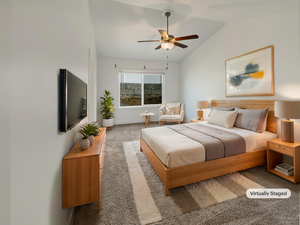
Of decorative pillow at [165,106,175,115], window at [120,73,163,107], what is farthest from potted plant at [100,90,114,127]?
decorative pillow at [165,106,175,115]

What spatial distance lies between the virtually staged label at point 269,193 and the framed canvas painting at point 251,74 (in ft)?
5.73

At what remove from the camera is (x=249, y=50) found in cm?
290

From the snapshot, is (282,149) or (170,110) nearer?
(282,149)

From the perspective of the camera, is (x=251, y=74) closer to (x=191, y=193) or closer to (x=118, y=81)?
(x=191, y=193)

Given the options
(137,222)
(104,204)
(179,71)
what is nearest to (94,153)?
(104,204)

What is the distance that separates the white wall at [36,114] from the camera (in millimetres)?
604

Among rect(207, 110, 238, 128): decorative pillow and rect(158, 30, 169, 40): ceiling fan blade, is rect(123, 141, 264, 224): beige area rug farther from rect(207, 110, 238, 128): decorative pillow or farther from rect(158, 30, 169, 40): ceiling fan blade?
rect(158, 30, 169, 40): ceiling fan blade

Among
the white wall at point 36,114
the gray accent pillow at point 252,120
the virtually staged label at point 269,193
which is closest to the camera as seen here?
the white wall at point 36,114

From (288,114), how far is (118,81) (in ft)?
16.8

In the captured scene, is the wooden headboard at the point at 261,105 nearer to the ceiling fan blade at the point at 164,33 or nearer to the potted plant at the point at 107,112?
the ceiling fan blade at the point at 164,33

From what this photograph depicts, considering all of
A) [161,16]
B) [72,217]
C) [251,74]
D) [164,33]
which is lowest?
[72,217]

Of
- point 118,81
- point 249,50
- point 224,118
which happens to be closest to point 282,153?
point 224,118

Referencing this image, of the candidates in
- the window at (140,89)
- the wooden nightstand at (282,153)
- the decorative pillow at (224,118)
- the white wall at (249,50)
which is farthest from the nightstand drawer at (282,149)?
the window at (140,89)

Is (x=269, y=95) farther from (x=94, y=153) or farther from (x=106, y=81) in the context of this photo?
(x=106, y=81)
